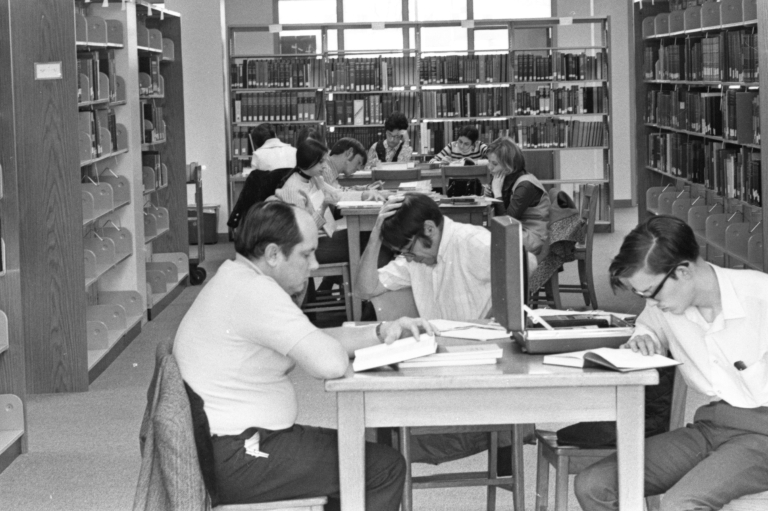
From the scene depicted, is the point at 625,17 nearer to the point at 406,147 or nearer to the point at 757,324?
the point at 406,147

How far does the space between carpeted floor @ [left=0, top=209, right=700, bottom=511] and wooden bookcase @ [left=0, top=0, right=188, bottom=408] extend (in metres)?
0.19

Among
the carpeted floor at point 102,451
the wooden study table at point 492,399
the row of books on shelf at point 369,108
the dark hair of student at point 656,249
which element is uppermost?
the row of books on shelf at point 369,108

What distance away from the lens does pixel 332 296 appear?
6992 mm

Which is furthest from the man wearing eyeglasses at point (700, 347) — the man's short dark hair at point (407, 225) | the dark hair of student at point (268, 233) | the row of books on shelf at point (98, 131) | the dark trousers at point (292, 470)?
the row of books on shelf at point (98, 131)

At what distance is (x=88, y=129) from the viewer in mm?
5758

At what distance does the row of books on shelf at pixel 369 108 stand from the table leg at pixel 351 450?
8.51 m

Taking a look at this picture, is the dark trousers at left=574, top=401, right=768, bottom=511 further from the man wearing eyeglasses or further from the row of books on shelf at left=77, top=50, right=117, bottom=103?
the row of books on shelf at left=77, top=50, right=117, bottom=103

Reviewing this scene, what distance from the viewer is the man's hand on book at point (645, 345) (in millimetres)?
2568

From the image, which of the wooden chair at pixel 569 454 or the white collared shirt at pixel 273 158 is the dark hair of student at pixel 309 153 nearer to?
the white collared shirt at pixel 273 158

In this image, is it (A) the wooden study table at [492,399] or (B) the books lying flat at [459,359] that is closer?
(A) the wooden study table at [492,399]

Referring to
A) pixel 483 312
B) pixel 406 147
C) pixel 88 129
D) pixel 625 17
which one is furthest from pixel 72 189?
pixel 625 17

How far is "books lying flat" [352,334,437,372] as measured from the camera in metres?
2.49

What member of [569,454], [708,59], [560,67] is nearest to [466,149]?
[560,67]

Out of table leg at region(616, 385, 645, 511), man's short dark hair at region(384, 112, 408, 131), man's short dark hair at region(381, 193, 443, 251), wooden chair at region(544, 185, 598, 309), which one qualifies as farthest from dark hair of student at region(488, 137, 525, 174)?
table leg at region(616, 385, 645, 511)
